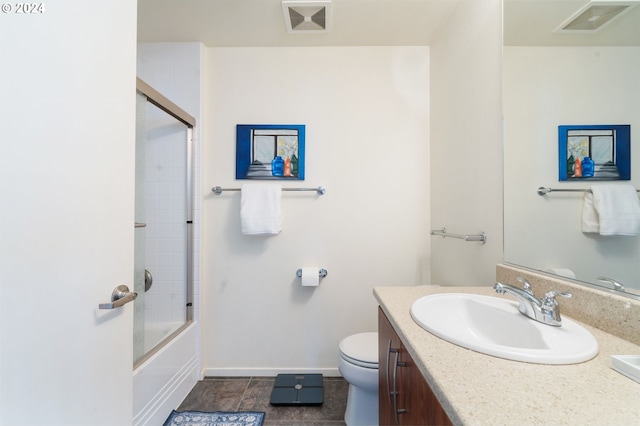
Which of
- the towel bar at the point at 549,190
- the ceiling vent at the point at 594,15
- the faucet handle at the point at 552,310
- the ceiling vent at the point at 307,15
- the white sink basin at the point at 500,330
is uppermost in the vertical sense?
the ceiling vent at the point at 307,15

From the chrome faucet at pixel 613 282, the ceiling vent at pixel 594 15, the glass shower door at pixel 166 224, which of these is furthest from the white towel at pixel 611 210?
the glass shower door at pixel 166 224

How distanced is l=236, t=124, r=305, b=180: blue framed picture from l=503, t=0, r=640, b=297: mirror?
1.18 metres

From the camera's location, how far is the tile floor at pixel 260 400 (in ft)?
4.36

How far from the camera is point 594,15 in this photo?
74cm

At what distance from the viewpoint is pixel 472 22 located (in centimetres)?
125

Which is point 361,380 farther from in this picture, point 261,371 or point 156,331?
point 156,331

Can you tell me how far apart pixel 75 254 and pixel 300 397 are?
141 centimetres

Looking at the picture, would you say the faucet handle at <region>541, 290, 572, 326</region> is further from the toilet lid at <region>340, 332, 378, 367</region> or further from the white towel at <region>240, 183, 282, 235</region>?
the white towel at <region>240, 183, 282, 235</region>

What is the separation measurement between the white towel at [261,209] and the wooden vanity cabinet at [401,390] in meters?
0.91

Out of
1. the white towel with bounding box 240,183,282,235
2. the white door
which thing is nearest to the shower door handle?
the white door

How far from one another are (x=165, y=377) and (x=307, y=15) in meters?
2.25

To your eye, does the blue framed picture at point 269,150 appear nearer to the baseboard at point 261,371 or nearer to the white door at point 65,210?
the white door at point 65,210

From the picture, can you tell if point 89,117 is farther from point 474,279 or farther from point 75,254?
point 474,279

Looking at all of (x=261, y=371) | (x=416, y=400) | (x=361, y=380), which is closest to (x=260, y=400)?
(x=261, y=371)
